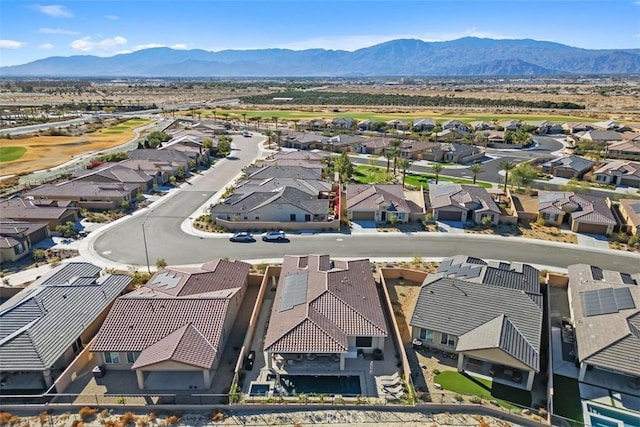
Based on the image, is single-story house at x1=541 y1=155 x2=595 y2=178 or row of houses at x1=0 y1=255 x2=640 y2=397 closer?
row of houses at x1=0 y1=255 x2=640 y2=397

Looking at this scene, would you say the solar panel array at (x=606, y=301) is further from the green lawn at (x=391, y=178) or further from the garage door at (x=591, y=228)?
the green lawn at (x=391, y=178)

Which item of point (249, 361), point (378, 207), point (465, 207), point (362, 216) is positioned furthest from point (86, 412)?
point (465, 207)

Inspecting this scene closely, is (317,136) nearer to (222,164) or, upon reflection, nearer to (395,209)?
(222,164)

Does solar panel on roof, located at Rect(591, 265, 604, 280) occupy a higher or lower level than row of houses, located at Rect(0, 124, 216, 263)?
lower

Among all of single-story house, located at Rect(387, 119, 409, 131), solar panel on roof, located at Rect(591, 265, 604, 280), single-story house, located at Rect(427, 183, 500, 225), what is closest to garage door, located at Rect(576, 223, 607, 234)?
single-story house, located at Rect(427, 183, 500, 225)

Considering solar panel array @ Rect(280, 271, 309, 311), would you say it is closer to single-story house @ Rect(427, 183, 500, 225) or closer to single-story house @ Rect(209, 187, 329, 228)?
single-story house @ Rect(209, 187, 329, 228)

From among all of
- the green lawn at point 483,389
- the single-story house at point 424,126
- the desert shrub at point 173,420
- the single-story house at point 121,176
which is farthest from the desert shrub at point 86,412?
the single-story house at point 424,126

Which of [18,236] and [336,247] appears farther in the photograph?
[336,247]

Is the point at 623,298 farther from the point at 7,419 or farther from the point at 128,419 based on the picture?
the point at 7,419
